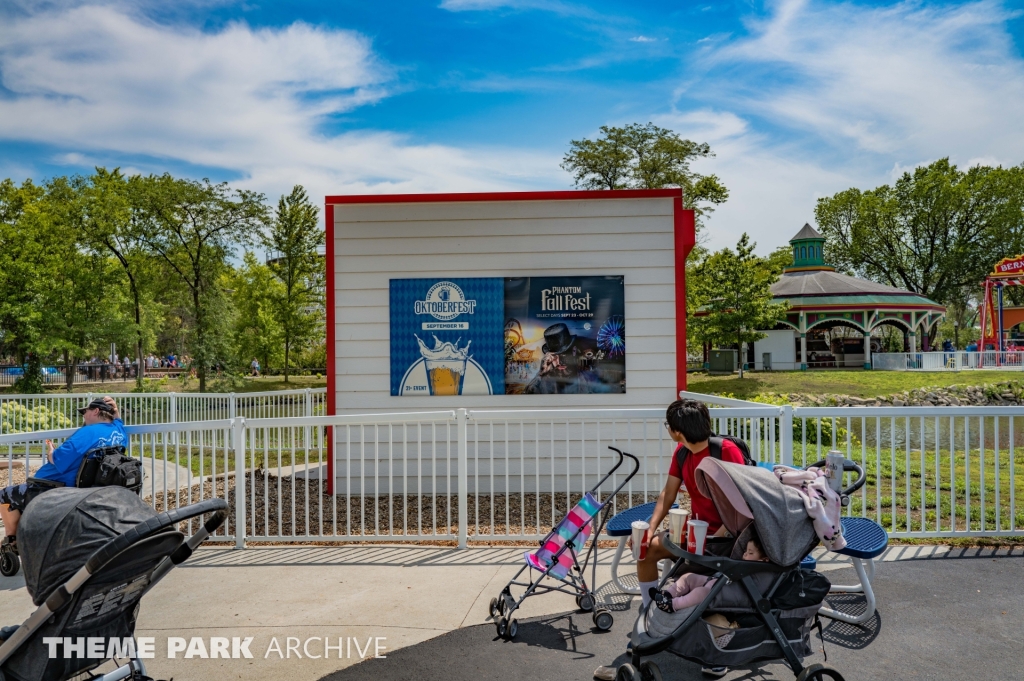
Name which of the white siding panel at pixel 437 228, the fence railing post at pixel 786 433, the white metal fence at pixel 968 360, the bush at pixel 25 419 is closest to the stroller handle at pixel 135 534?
the fence railing post at pixel 786 433

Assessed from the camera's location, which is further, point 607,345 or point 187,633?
point 607,345

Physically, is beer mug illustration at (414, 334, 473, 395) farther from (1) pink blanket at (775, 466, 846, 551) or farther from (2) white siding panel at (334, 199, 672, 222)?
(1) pink blanket at (775, 466, 846, 551)

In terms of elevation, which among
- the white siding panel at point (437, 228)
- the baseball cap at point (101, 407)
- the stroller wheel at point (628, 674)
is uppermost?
the white siding panel at point (437, 228)

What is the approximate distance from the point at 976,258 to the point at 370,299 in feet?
190

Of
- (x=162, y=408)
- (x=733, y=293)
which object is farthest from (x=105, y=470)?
(x=733, y=293)

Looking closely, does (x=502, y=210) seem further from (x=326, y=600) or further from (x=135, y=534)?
(x=135, y=534)

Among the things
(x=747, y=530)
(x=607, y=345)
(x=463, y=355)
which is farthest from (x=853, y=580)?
(x=463, y=355)

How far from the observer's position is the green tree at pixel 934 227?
5062 cm

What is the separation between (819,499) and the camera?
9.91 feet

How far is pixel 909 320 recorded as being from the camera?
1574 inches

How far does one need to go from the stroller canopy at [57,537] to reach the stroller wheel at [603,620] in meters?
2.60

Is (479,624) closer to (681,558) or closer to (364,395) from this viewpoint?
(681,558)

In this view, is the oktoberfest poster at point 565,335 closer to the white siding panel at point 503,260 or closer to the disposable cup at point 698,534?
the white siding panel at point 503,260

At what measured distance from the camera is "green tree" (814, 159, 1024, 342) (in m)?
50.6
